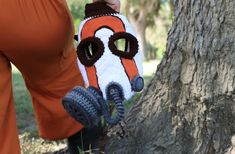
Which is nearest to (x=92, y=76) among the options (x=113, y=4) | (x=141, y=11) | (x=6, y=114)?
(x=113, y=4)

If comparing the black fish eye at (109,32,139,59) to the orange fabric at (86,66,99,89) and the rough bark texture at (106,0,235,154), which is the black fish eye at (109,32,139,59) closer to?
the orange fabric at (86,66,99,89)

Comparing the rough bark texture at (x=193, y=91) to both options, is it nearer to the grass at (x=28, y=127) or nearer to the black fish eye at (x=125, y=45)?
the grass at (x=28, y=127)

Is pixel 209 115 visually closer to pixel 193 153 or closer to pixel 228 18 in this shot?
pixel 193 153

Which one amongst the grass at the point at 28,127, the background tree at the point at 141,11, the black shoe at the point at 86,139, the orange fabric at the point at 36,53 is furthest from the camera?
the background tree at the point at 141,11

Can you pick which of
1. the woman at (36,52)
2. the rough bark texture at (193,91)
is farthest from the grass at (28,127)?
the woman at (36,52)

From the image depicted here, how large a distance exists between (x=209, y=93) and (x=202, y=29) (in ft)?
1.05

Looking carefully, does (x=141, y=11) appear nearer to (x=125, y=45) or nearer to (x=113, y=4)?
(x=113, y=4)

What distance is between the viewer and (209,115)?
9.17 ft

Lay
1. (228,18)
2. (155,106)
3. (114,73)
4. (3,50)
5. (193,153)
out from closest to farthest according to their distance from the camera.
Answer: (114,73) → (3,50) → (228,18) → (193,153) → (155,106)

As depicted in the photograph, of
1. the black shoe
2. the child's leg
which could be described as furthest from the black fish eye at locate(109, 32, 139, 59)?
the black shoe

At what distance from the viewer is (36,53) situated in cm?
253

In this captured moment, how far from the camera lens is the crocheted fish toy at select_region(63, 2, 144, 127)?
2180 mm

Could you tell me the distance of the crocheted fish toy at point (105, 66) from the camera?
2180 millimetres

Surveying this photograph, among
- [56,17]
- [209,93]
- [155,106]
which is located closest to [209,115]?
[209,93]
